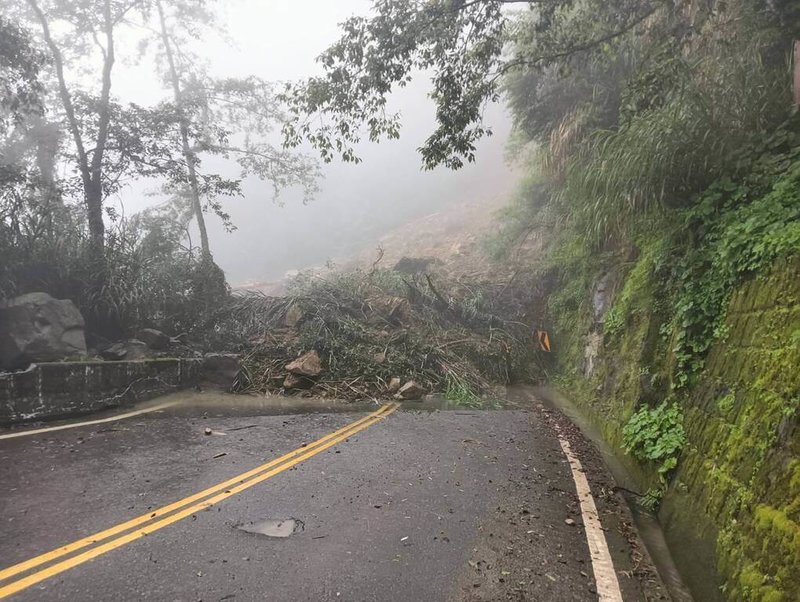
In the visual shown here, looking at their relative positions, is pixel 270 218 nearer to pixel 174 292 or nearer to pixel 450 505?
pixel 174 292

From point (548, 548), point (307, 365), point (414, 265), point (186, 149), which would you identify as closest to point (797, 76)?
point (548, 548)

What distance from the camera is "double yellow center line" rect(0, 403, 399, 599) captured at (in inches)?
126

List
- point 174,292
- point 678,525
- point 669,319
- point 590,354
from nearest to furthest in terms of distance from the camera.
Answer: point 678,525 < point 669,319 < point 590,354 < point 174,292

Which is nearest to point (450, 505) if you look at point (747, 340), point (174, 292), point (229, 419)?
point (747, 340)

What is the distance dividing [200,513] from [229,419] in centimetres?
363

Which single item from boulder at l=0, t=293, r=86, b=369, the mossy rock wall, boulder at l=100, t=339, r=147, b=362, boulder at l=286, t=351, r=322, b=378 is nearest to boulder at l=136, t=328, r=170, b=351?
boulder at l=100, t=339, r=147, b=362

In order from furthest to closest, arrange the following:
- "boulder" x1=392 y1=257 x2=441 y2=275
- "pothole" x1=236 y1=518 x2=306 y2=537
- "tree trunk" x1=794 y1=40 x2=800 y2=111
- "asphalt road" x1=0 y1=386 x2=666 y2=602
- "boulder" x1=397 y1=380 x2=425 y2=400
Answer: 1. "boulder" x1=392 y1=257 x2=441 y2=275
2. "boulder" x1=397 y1=380 x2=425 y2=400
3. "tree trunk" x1=794 y1=40 x2=800 y2=111
4. "pothole" x1=236 y1=518 x2=306 y2=537
5. "asphalt road" x1=0 y1=386 x2=666 y2=602

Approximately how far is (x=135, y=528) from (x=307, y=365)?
6.43 m

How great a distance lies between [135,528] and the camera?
393cm

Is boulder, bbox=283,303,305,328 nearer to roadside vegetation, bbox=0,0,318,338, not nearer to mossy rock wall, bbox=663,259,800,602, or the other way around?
roadside vegetation, bbox=0,0,318,338

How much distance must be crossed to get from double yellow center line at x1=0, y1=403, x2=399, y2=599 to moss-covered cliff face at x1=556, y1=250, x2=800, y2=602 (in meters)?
3.88

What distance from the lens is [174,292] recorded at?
37.9 feet

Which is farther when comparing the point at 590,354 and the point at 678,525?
the point at 590,354

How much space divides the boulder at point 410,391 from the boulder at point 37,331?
5.62 metres
